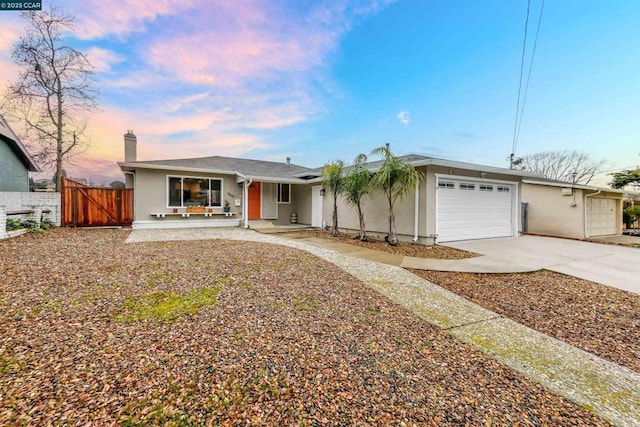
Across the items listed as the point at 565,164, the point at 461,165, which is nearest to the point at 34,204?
the point at 461,165

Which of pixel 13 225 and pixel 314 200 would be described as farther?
pixel 314 200

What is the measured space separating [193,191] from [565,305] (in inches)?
504

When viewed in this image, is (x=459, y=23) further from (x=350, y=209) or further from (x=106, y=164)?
(x=106, y=164)

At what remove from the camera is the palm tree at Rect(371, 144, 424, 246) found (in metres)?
8.36

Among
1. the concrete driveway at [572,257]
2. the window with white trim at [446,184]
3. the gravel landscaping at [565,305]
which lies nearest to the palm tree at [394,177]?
the window with white trim at [446,184]

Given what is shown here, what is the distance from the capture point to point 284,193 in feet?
48.3

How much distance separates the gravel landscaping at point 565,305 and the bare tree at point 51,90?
1878 cm

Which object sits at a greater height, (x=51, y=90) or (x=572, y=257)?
(x=51, y=90)

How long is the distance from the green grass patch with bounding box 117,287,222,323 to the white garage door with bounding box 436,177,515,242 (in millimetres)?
7705

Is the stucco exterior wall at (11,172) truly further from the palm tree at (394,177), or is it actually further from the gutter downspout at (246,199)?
the palm tree at (394,177)

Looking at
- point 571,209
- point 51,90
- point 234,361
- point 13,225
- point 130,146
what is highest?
point 51,90

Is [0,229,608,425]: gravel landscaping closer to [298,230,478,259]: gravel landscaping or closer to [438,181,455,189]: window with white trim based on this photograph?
[298,230,478,259]: gravel landscaping

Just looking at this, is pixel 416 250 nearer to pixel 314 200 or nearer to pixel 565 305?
pixel 565 305

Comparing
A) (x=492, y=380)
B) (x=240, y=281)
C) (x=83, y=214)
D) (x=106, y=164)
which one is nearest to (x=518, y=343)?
(x=492, y=380)
